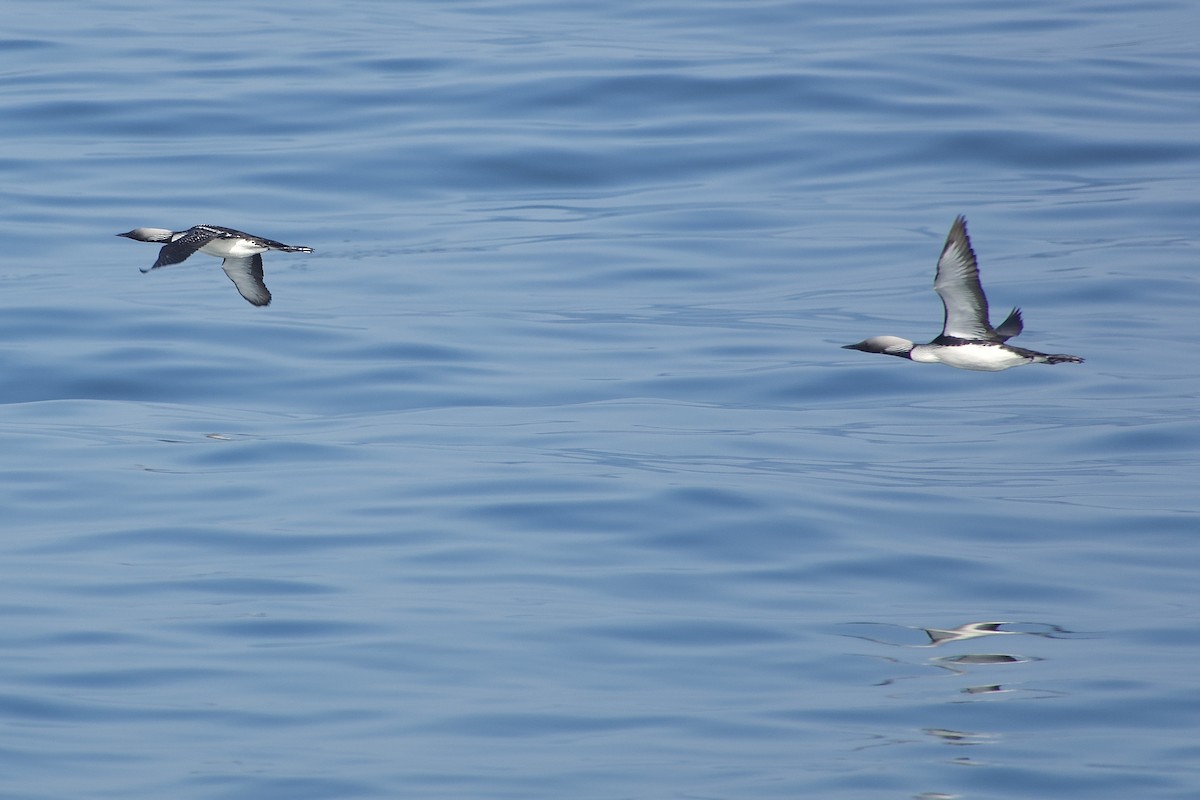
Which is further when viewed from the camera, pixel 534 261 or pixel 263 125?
pixel 263 125

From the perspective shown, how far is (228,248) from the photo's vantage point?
55.1 feet

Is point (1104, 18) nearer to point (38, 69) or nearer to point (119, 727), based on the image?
point (38, 69)

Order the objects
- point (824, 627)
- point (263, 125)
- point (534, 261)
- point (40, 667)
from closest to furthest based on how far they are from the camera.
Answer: point (40, 667), point (824, 627), point (534, 261), point (263, 125)

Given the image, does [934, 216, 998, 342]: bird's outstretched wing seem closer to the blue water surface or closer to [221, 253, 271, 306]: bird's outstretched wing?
the blue water surface

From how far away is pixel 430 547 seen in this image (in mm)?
15898

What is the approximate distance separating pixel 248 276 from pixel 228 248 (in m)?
1.02

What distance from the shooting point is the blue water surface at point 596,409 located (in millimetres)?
12953

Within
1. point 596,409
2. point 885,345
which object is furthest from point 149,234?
point 885,345

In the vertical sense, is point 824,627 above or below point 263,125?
below

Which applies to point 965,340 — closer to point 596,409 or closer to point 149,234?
point 596,409

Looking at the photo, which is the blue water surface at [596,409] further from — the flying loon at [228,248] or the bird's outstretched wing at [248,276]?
the flying loon at [228,248]

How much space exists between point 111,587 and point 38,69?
20340 millimetres

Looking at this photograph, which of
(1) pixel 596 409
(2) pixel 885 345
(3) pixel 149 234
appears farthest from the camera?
(1) pixel 596 409

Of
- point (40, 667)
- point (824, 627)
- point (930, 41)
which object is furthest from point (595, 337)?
point (930, 41)
